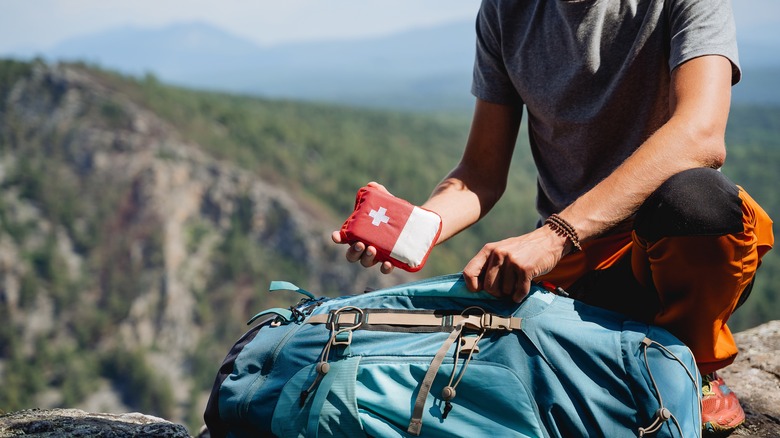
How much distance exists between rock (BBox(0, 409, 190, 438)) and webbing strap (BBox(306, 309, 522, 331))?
1.97ft

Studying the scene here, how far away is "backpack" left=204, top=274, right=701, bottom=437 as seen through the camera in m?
1.30

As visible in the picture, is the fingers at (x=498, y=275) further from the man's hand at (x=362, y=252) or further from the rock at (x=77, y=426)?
the rock at (x=77, y=426)

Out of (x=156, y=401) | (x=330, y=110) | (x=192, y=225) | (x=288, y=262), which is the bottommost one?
(x=156, y=401)

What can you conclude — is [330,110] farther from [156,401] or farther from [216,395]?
[216,395]

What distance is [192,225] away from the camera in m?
47.3

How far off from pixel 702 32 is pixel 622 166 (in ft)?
1.16

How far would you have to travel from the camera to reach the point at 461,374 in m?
1.33

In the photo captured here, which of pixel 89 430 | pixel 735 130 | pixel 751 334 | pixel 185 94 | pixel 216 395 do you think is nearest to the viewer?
pixel 216 395

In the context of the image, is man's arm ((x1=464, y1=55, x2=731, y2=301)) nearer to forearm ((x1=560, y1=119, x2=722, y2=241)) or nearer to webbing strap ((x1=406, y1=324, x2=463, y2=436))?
forearm ((x1=560, y1=119, x2=722, y2=241))

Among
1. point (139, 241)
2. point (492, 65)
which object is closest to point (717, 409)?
point (492, 65)

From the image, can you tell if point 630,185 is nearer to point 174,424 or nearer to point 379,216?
point 379,216

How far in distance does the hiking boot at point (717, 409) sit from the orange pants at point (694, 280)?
0.41 ft

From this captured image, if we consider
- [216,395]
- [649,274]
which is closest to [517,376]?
[649,274]

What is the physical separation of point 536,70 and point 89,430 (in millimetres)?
1423
